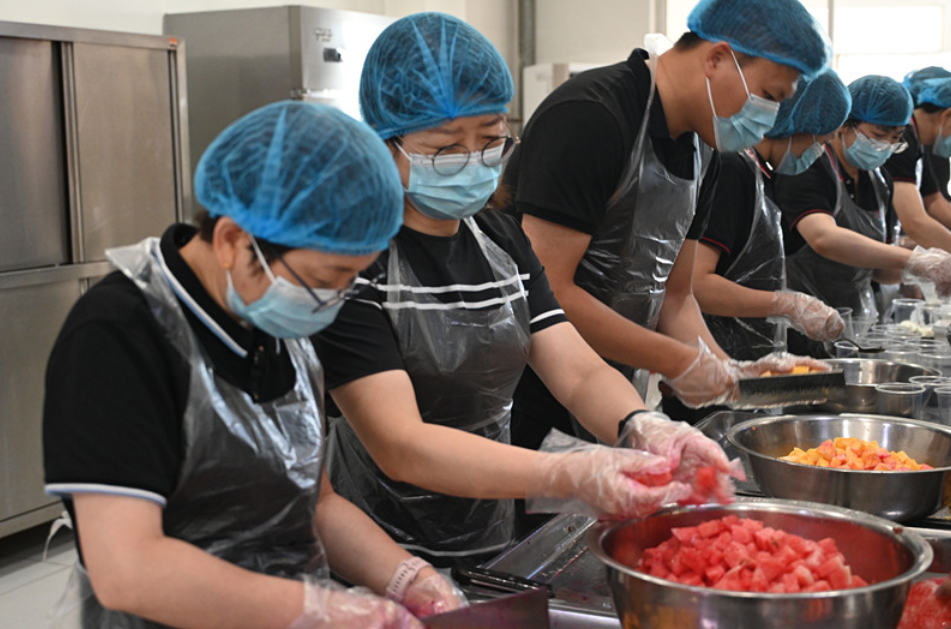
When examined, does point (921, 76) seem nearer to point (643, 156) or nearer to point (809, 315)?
point (809, 315)

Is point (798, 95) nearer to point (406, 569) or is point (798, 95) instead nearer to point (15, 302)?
point (406, 569)

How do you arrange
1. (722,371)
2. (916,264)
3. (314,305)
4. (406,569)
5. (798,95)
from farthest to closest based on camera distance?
(916,264), (798,95), (722,371), (406,569), (314,305)

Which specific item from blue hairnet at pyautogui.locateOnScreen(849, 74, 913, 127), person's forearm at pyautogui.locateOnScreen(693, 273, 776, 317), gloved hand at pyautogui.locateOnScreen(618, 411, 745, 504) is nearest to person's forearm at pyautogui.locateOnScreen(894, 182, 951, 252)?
blue hairnet at pyautogui.locateOnScreen(849, 74, 913, 127)

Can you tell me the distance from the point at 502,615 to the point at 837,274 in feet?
9.27

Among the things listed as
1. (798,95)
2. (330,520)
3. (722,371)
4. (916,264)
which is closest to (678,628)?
(330,520)

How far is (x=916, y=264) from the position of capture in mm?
3523

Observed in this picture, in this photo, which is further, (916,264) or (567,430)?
(916,264)

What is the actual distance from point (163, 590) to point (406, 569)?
0.39 m

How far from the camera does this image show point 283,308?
116 centimetres

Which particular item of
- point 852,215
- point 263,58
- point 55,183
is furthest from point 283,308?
point 263,58

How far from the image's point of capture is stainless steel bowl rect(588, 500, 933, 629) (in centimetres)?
106

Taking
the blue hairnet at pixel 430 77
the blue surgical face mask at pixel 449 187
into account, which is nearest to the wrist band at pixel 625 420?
the blue surgical face mask at pixel 449 187

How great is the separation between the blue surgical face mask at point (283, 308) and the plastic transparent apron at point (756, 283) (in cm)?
204

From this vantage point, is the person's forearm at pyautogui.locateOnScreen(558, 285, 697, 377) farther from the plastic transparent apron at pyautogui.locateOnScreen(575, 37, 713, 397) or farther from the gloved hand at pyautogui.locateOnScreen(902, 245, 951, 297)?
the gloved hand at pyautogui.locateOnScreen(902, 245, 951, 297)
